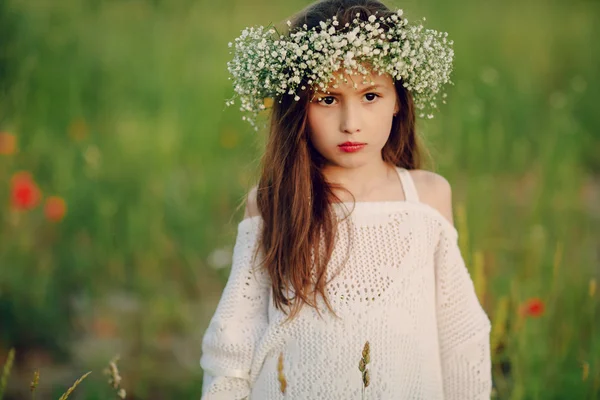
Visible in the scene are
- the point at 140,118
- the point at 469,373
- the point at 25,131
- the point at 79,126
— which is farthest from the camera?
the point at 140,118

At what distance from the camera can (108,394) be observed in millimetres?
3332

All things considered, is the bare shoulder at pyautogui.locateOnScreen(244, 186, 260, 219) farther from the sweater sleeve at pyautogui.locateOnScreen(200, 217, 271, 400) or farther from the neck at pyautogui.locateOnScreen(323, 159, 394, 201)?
the neck at pyautogui.locateOnScreen(323, 159, 394, 201)

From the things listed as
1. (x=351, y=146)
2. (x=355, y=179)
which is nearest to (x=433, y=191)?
(x=355, y=179)

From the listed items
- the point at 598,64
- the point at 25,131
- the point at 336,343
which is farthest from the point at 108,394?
the point at 598,64

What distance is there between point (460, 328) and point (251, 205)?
0.72 meters

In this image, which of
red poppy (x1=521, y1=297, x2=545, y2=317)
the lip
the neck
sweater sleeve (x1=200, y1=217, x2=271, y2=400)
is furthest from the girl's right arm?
A: red poppy (x1=521, y1=297, x2=545, y2=317)

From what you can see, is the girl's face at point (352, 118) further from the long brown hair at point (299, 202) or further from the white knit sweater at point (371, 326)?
the white knit sweater at point (371, 326)

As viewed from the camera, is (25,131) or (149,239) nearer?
(149,239)

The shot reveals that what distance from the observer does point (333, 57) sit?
7.04ft

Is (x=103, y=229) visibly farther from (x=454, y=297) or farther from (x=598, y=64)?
(x=598, y=64)

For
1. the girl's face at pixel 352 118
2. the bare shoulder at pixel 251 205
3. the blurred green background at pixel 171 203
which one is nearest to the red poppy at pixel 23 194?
the blurred green background at pixel 171 203

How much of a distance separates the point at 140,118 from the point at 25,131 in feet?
2.35

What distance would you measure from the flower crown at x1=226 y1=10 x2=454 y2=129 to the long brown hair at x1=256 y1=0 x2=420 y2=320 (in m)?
0.05

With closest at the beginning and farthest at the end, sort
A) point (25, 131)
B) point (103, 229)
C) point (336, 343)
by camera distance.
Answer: point (336, 343) → point (103, 229) → point (25, 131)
